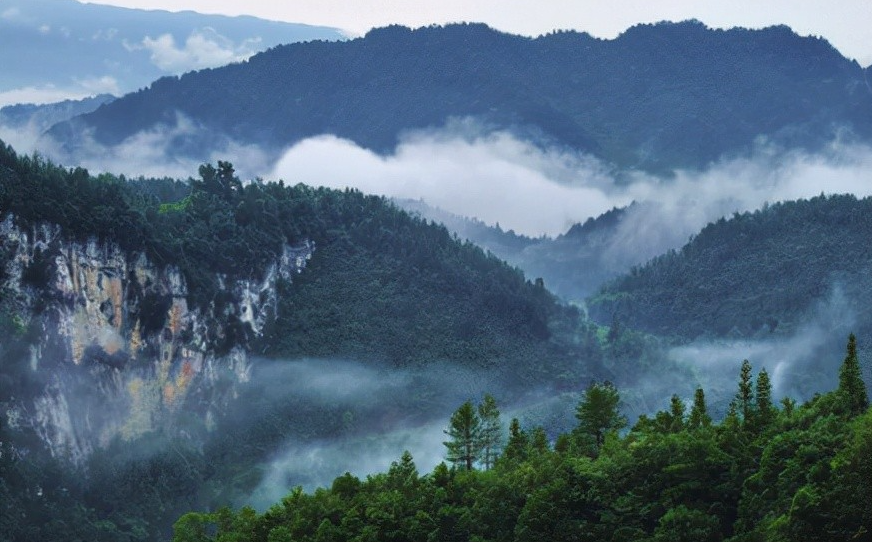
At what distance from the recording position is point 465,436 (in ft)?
479

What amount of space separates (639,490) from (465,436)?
30.0 m

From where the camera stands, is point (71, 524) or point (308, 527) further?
point (71, 524)

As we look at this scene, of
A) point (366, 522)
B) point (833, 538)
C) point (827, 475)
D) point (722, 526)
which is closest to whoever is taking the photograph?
point (833, 538)

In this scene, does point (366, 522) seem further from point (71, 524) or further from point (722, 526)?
point (71, 524)

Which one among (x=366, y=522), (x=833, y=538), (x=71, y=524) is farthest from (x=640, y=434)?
(x=71, y=524)

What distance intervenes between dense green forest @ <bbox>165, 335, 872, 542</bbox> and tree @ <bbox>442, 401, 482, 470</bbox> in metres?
0.28

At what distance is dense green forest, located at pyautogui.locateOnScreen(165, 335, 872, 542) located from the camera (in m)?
101

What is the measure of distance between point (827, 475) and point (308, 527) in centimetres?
4784

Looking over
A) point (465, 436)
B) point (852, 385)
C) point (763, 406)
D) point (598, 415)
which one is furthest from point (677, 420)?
point (465, 436)

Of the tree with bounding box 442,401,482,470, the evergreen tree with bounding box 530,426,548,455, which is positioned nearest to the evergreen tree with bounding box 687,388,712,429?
the evergreen tree with bounding box 530,426,548,455

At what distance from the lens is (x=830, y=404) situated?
403ft

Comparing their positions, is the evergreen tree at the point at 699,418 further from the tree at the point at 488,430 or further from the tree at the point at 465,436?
the tree at the point at 488,430

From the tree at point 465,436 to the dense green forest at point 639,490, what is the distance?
28cm

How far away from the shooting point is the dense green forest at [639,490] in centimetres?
10094
